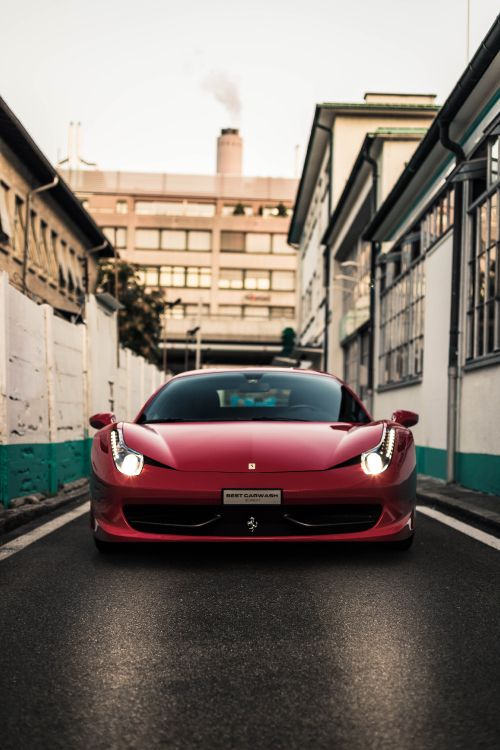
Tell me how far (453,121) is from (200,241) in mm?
68789

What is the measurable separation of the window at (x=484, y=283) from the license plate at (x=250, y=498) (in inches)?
272

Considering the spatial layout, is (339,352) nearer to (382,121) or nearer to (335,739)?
(382,121)

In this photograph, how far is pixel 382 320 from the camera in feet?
75.2

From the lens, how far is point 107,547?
242 inches

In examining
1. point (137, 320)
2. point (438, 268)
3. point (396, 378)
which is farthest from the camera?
point (137, 320)

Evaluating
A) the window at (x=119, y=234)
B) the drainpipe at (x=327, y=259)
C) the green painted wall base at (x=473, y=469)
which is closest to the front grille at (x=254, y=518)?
the green painted wall base at (x=473, y=469)

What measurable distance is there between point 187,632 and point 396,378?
16781 millimetres

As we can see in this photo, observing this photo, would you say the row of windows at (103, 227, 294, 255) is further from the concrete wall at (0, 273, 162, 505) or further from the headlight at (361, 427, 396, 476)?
the headlight at (361, 427, 396, 476)

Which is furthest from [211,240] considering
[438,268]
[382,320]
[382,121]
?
[438,268]

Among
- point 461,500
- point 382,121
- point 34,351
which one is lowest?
point 461,500

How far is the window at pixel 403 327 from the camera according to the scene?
59.5ft

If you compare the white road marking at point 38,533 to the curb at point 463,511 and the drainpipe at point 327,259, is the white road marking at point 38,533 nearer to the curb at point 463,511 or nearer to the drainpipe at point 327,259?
the curb at point 463,511

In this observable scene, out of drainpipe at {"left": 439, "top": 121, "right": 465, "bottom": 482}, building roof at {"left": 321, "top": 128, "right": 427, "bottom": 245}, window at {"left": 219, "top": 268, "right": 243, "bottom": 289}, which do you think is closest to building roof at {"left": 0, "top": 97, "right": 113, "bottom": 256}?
building roof at {"left": 321, "top": 128, "right": 427, "bottom": 245}

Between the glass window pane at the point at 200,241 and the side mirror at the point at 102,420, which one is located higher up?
the glass window pane at the point at 200,241
